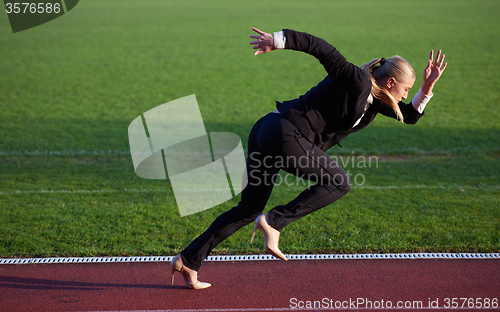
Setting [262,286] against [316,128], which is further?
[262,286]

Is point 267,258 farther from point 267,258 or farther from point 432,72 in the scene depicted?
point 432,72

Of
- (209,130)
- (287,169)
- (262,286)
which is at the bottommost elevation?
(209,130)

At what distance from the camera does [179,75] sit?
1600 centimetres

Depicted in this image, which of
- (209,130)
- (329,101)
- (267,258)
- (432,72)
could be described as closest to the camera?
(329,101)

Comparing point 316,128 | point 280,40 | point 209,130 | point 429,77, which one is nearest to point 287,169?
point 316,128

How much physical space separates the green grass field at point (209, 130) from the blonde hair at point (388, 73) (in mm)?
1999

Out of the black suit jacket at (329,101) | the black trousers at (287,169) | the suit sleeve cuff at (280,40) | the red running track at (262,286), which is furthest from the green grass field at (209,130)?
the suit sleeve cuff at (280,40)

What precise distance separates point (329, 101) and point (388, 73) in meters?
0.49

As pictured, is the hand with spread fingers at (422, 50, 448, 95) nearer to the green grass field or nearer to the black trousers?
the black trousers

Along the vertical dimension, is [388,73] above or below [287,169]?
above

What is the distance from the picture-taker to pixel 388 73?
3.51 meters

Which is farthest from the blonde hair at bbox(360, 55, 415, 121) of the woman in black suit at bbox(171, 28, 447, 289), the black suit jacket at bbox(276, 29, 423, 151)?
the black suit jacket at bbox(276, 29, 423, 151)

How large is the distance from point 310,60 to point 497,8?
715 inches

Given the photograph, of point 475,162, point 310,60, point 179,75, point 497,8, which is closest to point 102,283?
point 475,162
